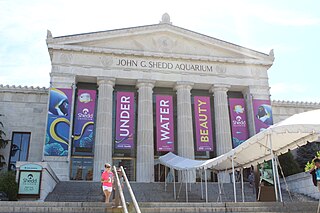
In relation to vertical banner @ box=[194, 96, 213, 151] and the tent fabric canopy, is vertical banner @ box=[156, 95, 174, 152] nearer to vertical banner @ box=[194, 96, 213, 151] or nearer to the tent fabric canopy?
vertical banner @ box=[194, 96, 213, 151]

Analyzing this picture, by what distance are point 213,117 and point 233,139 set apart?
348 centimetres

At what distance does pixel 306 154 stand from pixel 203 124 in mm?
9533

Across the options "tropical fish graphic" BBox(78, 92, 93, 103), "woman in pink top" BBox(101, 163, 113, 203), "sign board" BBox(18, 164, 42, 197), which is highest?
"tropical fish graphic" BBox(78, 92, 93, 103)

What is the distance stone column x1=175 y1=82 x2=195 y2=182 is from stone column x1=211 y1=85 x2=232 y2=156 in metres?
2.31

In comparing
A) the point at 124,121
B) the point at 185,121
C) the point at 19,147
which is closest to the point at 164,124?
the point at 185,121

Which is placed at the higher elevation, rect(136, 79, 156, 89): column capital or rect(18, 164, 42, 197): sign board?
rect(136, 79, 156, 89): column capital

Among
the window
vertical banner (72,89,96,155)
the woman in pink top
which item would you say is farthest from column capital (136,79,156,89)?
the woman in pink top

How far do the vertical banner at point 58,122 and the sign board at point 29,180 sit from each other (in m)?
8.36

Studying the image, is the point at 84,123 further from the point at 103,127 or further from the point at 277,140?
the point at 277,140

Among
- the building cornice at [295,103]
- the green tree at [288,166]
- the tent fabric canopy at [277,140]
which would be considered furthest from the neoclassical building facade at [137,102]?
the tent fabric canopy at [277,140]

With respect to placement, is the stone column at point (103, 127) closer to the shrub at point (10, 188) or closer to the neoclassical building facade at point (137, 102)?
the neoclassical building facade at point (137, 102)

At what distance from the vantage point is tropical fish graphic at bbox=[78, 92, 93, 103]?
26797mm

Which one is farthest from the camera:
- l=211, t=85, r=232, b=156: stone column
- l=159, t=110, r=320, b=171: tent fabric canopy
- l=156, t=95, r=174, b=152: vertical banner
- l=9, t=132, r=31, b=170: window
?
l=211, t=85, r=232, b=156: stone column

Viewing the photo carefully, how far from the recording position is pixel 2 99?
28.6m
